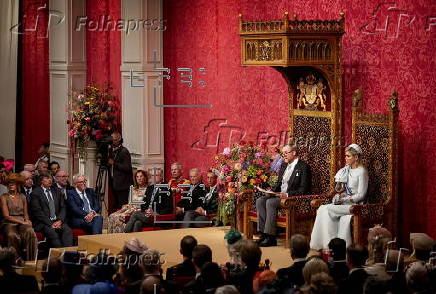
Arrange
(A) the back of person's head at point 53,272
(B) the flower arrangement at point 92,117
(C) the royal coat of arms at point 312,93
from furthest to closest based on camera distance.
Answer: (B) the flower arrangement at point 92,117, (C) the royal coat of arms at point 312,93, (A) the back of person's head at point 53,272

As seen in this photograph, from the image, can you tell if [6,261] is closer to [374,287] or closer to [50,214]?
A: [374,287]

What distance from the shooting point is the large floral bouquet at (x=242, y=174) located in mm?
11094

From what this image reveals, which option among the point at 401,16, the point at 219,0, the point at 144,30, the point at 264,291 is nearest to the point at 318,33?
the point at 401,16

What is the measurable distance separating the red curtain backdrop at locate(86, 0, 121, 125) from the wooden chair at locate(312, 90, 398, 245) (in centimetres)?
544

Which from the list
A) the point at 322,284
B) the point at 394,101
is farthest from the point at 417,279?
the point at 394,101

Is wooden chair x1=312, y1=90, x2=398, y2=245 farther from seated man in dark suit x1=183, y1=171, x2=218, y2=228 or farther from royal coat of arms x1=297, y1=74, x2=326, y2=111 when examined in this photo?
seated man in dark suit x1=183, y1=171, x2=218, y2=228

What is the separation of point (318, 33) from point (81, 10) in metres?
5.64

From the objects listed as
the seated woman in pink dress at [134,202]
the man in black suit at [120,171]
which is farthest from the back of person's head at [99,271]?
the man in black suit at [120,171]

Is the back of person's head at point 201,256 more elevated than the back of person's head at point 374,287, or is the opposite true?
the back of person's head at point 201,256

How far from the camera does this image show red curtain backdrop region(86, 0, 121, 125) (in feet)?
49.1

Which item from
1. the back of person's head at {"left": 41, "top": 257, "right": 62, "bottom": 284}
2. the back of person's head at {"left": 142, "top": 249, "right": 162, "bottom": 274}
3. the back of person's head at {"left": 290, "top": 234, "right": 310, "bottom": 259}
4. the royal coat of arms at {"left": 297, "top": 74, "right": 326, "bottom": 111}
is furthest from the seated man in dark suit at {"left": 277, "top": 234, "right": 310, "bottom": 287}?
→ the royal coat of arms at {"left": 297, "top": 74, "right": 326, "bottom": 111}

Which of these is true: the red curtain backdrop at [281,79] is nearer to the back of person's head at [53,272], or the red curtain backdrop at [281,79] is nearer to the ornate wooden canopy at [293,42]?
the ornate wooden canopy at [293,42]

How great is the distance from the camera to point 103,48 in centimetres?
1530

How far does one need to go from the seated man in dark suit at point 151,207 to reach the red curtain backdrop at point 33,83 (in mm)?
5231
